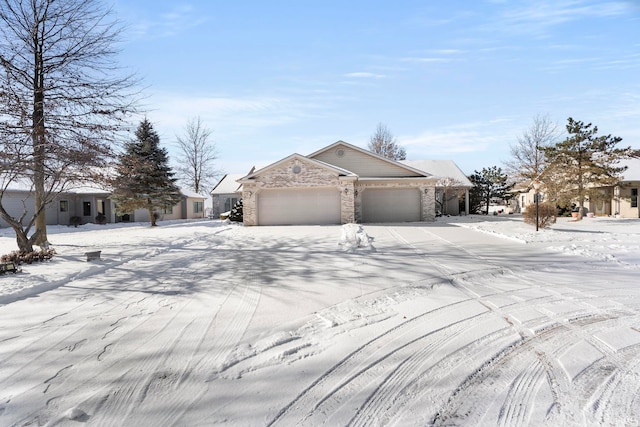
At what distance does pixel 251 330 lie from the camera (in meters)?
3.88

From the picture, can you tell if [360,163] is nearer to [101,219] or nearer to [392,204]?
[392,204]

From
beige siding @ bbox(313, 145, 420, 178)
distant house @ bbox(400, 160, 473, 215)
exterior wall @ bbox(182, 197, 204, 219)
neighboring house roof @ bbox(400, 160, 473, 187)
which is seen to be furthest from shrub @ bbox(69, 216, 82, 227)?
distant house @ bbox(400, 160, 473, 215)

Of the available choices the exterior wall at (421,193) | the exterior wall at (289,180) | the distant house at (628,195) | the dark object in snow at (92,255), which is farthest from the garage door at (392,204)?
the dark object in snow at (92,255)

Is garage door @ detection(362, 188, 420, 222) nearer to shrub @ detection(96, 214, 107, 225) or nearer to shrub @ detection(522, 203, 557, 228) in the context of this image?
shrub @ detection(522, 203, 557, 228)

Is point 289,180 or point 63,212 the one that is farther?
point 63,212

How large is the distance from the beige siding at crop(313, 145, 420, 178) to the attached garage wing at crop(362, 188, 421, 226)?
1.00 meters

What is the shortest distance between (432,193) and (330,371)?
19.4 metres

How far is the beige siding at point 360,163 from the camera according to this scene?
21531mm

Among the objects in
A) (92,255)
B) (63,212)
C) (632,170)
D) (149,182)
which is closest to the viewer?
(92,255)

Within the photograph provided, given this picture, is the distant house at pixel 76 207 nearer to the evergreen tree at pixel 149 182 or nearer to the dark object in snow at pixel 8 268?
the evergreen tree at pixel 149 182

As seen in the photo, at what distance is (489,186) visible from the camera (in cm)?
3259

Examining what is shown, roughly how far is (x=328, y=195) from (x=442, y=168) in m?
14.1

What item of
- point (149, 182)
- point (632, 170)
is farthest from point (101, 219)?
point (632, 170)

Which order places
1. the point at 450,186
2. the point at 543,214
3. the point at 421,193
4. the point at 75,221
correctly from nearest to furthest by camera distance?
the point at 543,214 < the point at 421,193 < the point at 75,221 < the point at 450,186
